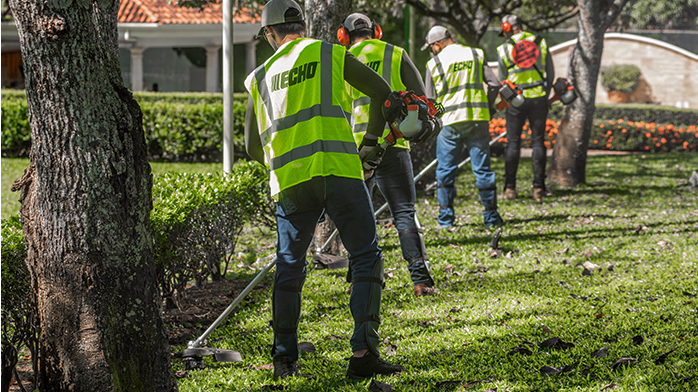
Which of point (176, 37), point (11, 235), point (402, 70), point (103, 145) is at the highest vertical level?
point (176, 37)

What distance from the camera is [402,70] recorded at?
473 centimetres

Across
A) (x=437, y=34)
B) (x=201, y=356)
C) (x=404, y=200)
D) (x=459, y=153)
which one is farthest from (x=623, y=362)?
(x=437, y=34)

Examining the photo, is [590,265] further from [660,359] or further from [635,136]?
[635,136]

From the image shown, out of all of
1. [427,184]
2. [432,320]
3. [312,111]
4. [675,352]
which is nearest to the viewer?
[312,111]

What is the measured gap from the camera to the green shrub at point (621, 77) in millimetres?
23969

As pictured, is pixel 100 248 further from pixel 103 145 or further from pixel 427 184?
pixel 427 184

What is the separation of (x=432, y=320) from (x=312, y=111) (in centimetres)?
187

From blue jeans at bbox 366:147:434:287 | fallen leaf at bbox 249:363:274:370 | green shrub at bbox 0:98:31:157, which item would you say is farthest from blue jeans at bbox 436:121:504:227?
Result: green shrub at bbox 0:98:31:157

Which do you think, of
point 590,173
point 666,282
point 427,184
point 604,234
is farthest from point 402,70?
point 590,173

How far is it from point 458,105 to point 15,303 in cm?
474

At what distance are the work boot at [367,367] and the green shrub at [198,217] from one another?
1615 millimetres

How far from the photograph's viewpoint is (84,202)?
271 centimetres

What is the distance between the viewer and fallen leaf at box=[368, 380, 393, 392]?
3231 mm

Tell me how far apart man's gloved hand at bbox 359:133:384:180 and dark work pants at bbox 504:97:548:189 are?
500 centimetres
